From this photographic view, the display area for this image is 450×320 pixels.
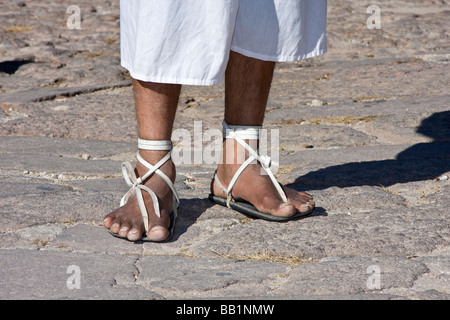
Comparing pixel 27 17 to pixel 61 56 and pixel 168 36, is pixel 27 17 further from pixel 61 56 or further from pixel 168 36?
pixel 168 36

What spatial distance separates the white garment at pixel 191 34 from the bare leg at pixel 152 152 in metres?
0.08

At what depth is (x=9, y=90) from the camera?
14.4ft

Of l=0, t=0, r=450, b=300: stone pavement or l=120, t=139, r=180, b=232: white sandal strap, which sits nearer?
l=0, t=0, r=450, b=300: stone pavement

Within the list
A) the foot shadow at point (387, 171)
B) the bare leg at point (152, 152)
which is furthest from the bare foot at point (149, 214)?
the foot shadow at point (387, 171)

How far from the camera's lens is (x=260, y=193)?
2152mm

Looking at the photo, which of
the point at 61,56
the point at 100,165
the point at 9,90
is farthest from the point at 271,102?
the point at 61,56

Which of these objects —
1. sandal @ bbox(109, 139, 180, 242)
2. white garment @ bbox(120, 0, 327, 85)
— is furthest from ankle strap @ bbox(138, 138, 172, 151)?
white garment @ bbox(120, 0, 327, 85)

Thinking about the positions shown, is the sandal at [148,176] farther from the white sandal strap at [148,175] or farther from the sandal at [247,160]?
the sandal at [247,160]

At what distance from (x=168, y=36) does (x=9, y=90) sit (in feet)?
9.03

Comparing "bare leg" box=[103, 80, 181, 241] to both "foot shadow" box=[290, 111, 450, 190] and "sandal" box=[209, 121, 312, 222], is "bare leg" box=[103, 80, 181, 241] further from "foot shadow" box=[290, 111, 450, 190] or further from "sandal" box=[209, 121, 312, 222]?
"foot shadow" box=[290, 111, 450, 190]

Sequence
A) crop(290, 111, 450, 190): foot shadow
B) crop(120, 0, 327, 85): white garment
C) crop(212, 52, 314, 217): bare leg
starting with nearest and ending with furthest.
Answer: crop(120, 0, 327, 85): white garment
crop(212, 52, 314, 217): bare leg
crop(290, 111, 450, 190): foot shadow

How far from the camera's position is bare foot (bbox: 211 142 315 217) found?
2.10 meters

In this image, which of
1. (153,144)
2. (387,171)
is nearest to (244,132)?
(153,144)

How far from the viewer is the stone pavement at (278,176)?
5.54 feet
